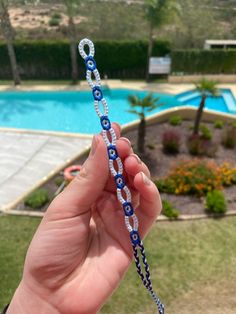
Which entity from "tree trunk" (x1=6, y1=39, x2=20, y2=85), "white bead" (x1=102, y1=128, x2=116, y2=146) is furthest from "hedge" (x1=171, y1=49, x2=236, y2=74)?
"white bead" (x1=102, y1=128, x2=116, y2=146)

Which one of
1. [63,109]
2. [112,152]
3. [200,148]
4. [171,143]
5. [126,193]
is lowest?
[63,109]

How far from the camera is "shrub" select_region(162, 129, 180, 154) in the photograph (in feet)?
48.2

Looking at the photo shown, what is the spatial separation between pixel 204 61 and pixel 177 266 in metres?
20.9

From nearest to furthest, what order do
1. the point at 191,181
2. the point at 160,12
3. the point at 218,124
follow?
the point at 191,181, the point at 218,124, the point at 160,12

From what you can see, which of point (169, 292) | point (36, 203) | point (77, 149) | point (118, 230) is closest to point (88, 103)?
point (77, 149)

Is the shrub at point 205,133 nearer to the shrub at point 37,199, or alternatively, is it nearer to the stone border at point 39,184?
the stone border at point 39,184

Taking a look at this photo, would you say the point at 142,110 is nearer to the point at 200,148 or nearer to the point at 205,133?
the point at 200,148

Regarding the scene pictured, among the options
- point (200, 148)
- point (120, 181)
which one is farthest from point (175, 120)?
point (120, 181)

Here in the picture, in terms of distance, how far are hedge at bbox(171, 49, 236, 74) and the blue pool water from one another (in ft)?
10.5

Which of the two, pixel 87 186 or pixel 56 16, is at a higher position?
pixel 87 186

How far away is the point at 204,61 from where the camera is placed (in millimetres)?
26359

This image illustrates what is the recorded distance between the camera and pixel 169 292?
7.88 metres

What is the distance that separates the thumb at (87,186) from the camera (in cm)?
302

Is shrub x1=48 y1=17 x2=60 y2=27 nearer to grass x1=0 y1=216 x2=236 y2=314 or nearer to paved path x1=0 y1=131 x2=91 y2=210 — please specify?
paved path x1=0 y1=131 x2=91 y2=210
